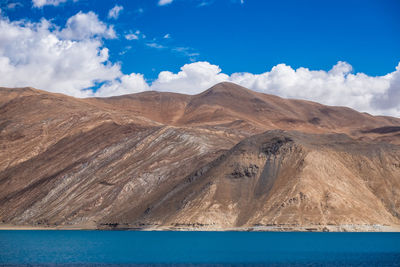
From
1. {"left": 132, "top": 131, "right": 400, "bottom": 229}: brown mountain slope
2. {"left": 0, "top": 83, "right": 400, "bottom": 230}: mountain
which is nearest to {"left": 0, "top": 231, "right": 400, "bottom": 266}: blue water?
{"left": 132, "top": 131, "right": 400, "bottom": 229}: brown mountain slope

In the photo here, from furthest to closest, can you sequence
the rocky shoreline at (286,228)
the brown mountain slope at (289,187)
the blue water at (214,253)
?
the brown mountain slope at (289,187) → the rocky shoreline at (286,228) → the blue water at (214,253)

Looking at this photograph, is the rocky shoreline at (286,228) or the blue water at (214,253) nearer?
the blue water at (214,253)

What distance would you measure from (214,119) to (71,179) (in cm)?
8768

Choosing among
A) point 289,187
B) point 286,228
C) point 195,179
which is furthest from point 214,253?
point 195,179

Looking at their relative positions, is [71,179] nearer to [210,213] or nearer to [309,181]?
[210,213]

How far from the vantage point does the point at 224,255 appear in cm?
5266

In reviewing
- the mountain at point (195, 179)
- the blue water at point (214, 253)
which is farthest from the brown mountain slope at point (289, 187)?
the blue water at point (214, 253)

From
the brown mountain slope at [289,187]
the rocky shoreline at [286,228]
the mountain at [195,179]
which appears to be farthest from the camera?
the mountain at [195,179]

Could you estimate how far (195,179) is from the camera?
334 feet

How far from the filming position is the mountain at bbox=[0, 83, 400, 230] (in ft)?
287

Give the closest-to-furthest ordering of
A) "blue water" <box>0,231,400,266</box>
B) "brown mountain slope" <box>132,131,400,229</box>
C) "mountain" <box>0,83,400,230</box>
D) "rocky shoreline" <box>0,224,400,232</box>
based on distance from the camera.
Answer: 1. "blue water" <box>0,231,400,266</box>
2. "rocky shoreline" <box>0,224,400,232</box>
3. "brown mountain slope" <box>132,131,400,229</box>
4. "mountain" <box>0,83,400,230</box>

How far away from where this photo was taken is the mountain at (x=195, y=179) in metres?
87.6

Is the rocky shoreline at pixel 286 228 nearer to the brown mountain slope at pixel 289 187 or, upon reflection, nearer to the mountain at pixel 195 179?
the mountain at pixel 195 179

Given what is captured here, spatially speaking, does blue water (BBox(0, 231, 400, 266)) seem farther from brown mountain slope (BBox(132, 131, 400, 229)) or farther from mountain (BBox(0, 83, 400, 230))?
mountain (BBox(0, 83, 400, 230))
